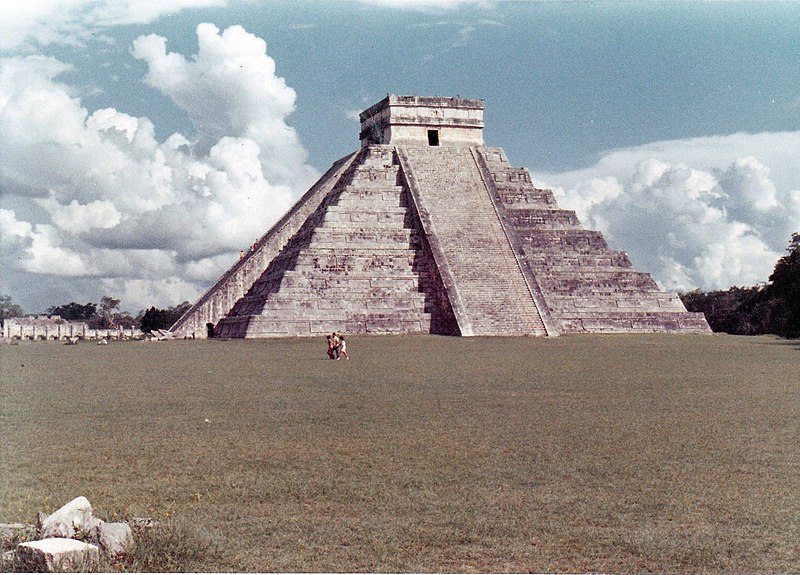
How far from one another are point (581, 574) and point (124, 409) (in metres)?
6.94

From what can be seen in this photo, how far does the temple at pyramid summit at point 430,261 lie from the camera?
89.0 ft

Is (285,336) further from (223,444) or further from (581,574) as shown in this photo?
(581,574)

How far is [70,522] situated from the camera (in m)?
4.68

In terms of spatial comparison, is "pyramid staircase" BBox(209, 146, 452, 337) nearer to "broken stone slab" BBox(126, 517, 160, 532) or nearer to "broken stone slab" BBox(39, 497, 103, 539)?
"broken stone slab" BBox(126, 517, 160, 532)

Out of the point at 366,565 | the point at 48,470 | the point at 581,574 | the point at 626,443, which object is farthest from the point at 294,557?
the point at 626,443

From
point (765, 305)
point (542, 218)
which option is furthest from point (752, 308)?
point (542, 218)

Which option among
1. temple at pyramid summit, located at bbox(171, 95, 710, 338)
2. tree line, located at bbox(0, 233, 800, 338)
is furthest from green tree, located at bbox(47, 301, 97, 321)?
temple at pyramid summit, located at bbox(171, 95, 710, 338)

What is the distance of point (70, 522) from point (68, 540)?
20 centimetres

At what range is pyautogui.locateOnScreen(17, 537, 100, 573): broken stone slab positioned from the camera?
4.33 metres

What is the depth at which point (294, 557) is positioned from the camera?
479 centimetres

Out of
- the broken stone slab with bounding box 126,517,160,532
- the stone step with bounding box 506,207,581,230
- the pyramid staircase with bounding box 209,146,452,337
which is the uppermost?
the stone step with bounding box 506,207,581,230

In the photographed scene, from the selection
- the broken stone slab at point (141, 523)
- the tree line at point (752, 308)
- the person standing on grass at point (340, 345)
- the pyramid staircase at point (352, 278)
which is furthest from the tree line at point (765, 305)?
the broken stone slab at point (141, 523)

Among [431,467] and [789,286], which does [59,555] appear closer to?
[431,467]

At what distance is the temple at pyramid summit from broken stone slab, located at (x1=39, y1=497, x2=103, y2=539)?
2135 cm
